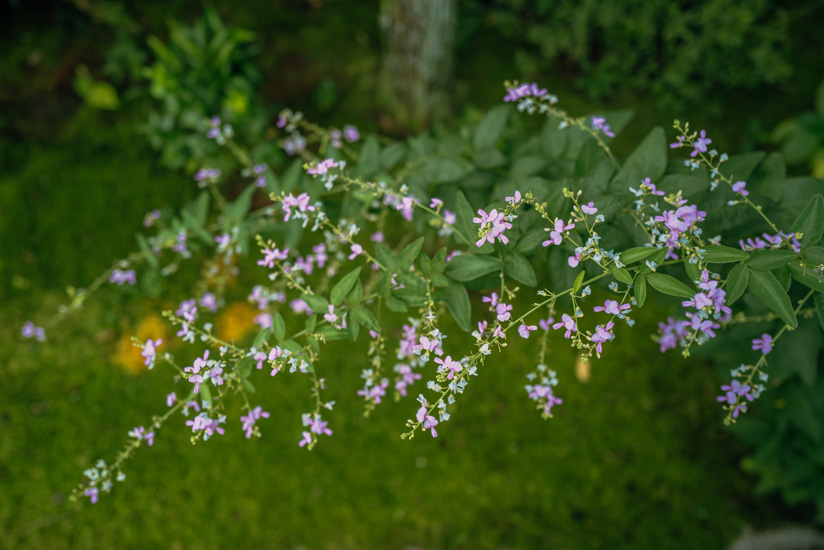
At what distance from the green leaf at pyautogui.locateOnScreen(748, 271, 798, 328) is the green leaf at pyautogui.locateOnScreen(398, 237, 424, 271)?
2.70 ft

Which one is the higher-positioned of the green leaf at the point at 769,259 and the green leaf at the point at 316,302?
the green leaf at the point at 316,302

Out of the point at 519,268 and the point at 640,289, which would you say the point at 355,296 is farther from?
the point at 640,289

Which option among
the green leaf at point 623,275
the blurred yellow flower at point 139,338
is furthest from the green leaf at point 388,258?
the blurred yellow flower at point 139,338

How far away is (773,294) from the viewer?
1265 millimetres

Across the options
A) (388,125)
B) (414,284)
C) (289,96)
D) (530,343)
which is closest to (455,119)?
(388,125)

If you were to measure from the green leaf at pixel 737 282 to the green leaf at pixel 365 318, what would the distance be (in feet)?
2.87

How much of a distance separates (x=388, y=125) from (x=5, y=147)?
2.56 metres

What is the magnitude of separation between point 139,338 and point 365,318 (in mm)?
2361

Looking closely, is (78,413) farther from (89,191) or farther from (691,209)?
(691,209)

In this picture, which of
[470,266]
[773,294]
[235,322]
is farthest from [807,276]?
[235,322]

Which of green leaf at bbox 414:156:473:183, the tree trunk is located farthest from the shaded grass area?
the tree trunk

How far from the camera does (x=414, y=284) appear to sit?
1517 millimetres

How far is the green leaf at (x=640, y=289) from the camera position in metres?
1.25

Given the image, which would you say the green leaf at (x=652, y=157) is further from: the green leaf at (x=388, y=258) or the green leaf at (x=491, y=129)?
the green leaf at (x=388, y=258)
